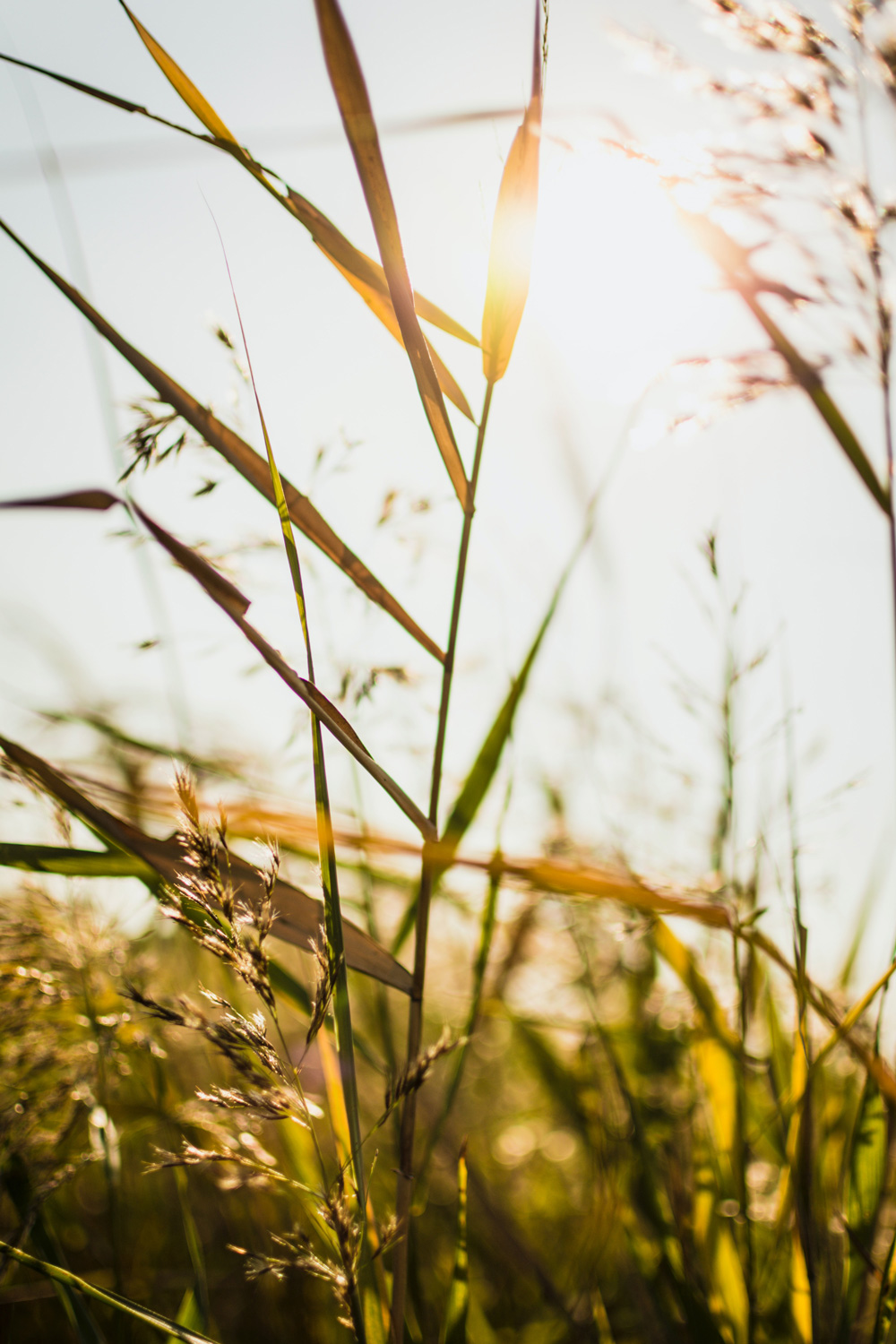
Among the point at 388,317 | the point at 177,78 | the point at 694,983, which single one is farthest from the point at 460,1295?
the point at 177,78

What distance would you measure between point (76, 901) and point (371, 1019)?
0.66 metres

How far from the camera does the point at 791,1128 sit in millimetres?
651

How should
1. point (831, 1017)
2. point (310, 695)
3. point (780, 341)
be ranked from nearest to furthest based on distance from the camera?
point (310, 695) → point (831, 1017) → point (780, 341)

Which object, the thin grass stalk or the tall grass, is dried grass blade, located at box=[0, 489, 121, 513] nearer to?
the tall grass

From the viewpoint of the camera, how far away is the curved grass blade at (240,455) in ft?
1.66

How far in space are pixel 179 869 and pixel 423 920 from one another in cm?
20

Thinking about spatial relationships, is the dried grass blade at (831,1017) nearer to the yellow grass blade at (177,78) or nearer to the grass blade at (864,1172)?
the grass blade at (864,1172)

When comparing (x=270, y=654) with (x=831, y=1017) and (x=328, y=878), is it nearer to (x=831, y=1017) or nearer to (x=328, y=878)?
(x=328, y=878)

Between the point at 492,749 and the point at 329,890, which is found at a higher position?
the point at 492,749

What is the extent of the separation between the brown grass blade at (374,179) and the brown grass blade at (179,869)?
40 cm

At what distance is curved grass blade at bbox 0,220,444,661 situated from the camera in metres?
0.51

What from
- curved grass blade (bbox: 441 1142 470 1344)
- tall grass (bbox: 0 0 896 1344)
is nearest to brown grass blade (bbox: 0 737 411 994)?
tall grass (bbox: 0 0 896 1344)

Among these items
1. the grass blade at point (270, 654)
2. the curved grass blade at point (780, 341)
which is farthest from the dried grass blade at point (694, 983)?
the curved grass blade at point (780, 341)

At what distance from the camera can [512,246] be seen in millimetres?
503
